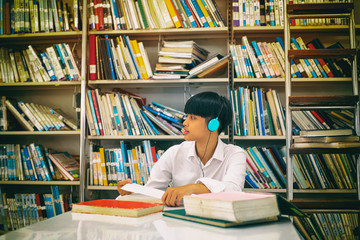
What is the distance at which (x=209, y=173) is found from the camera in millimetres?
1593

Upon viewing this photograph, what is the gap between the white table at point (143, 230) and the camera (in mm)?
673

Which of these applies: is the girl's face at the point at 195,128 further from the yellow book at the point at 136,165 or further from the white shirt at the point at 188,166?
the yellow book at the point at 136,165

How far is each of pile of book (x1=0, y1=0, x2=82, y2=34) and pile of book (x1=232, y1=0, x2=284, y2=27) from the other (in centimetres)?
124

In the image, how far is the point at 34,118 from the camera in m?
2.46

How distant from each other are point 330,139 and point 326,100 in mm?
228

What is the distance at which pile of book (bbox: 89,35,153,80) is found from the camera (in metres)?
2.39

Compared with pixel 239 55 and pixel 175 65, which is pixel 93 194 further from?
pixel 239 55

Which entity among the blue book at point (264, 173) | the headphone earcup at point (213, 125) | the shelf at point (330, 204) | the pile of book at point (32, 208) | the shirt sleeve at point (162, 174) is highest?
the headphone earcup at point (213, 125)

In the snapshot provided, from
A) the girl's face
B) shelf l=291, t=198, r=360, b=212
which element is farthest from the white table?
shelf l=291, t=198, r=360, b=212

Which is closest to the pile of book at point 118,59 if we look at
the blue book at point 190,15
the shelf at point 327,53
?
the blue book at point 190,15

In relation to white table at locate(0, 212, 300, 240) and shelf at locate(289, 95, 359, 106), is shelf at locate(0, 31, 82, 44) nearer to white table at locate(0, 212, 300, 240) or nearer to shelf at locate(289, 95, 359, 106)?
shelf at locate(289, 95, 359, 106)

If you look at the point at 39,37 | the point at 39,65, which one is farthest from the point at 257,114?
the point at 39,37

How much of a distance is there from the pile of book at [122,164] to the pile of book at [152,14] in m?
0.92

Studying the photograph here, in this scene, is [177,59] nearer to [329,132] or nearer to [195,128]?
[195,128]
